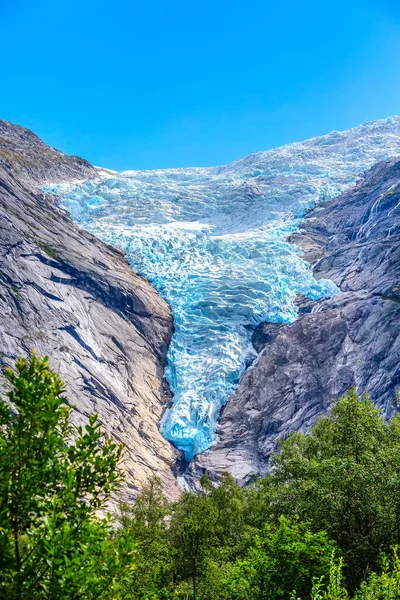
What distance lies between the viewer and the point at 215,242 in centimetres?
8275

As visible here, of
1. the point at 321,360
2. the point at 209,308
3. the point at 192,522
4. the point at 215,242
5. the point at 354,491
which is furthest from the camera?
the point at 215,242

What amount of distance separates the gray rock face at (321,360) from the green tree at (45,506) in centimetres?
4252

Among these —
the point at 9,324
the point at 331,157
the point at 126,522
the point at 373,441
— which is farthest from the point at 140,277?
the point at 331,157

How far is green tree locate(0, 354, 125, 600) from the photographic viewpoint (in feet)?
20.2

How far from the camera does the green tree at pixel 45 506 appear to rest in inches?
242

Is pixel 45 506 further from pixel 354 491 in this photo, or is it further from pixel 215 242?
pixel 215 242

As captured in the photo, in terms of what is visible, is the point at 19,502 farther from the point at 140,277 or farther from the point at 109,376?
the point at 140,277

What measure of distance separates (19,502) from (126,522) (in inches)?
727

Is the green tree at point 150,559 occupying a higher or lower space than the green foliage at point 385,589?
higher

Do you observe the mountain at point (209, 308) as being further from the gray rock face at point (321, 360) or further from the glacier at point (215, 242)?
the glacier at point (215, 242)

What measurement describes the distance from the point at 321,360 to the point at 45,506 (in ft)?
172

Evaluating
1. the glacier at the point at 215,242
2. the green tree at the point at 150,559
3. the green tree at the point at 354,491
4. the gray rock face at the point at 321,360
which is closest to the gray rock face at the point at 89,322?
the glacier at the point at 215,242

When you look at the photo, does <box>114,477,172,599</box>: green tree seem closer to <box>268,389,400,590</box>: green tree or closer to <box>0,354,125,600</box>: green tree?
<box>268,389,400,590</box>: green tree

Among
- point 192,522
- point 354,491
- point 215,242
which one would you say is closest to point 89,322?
point 215,242
